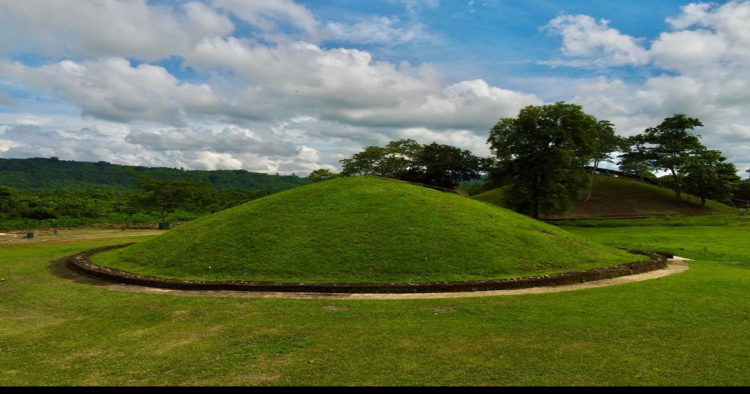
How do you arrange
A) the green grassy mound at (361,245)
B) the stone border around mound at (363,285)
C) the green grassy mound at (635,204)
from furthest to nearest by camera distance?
the green grassy mound at (635,204), the green grassy mound at (361,245), the stone border around mound at (363,285)

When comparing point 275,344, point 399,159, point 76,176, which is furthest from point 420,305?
point 76,176

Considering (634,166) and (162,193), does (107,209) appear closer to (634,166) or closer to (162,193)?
(162,193)

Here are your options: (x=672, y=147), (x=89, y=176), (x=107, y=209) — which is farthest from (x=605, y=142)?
(x=89, y=176)

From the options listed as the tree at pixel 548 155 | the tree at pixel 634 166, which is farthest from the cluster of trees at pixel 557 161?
the tree at pixel 634 166

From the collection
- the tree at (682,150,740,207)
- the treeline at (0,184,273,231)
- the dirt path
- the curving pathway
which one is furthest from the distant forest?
the dirt path

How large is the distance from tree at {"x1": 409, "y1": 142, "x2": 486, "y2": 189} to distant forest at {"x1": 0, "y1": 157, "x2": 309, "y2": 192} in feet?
294

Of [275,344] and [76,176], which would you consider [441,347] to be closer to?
[275,344]

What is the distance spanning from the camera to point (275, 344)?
5680 millimetres

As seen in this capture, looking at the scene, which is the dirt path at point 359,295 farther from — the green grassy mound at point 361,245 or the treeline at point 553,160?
the treeline at point 553,160

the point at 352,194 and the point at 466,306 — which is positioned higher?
the point at 352,194

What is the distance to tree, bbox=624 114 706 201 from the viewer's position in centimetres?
4012

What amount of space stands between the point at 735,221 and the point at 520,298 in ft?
101

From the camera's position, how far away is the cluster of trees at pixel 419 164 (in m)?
51.7

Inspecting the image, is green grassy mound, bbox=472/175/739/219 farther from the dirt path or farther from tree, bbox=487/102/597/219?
the dirt path
